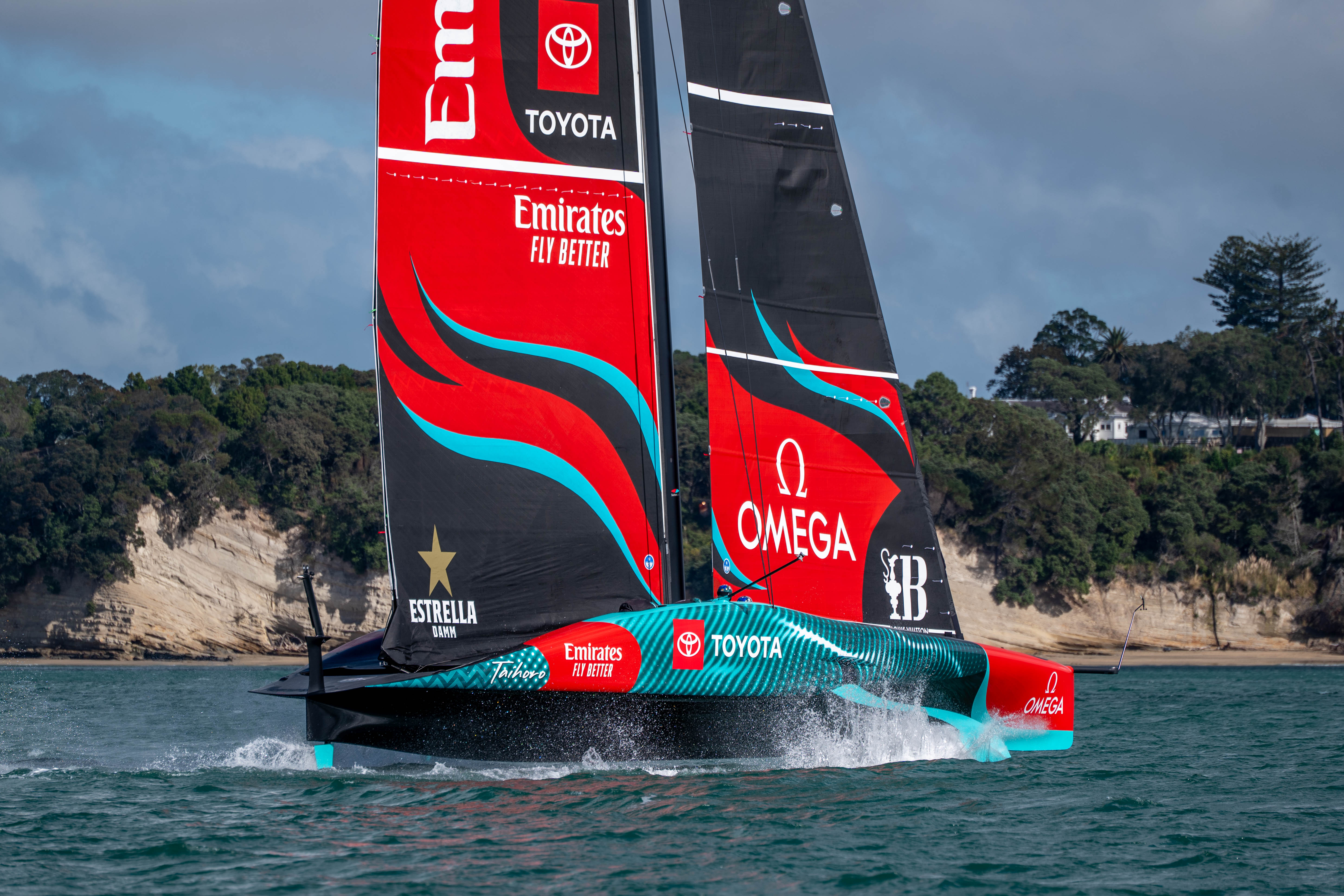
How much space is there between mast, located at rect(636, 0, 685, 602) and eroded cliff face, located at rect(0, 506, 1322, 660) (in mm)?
27157

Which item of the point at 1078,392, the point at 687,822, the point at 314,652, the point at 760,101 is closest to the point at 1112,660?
the point at 1078,392

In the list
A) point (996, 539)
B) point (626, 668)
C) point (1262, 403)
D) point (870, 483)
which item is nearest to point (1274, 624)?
point (996, 539)

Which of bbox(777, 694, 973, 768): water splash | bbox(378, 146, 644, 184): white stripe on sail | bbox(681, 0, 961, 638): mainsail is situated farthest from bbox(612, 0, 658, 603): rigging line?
bbox(777, 694, 973, 768): water splash

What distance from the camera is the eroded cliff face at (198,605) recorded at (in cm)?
3828

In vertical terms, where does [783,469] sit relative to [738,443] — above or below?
below

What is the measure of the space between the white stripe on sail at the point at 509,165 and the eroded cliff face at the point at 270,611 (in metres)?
27.8

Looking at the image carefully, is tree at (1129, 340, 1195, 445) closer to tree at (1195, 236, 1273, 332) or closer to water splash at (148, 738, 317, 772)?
tree at (1195, 236, 1273, 332)

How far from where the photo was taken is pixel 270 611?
39250mm

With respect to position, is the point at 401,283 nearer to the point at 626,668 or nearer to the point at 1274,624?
the point at 626,668

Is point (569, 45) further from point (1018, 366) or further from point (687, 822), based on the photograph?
point (1018, 366)

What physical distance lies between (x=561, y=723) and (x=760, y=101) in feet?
20.2

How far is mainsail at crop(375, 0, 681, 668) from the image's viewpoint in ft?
36.9

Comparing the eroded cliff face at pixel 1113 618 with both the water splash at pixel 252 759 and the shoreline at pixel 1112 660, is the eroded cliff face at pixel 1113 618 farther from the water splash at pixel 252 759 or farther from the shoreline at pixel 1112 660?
the water splash at pixel 252 759

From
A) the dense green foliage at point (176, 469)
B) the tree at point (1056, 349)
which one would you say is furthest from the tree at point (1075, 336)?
the dense green foliage at point (176, 469)
